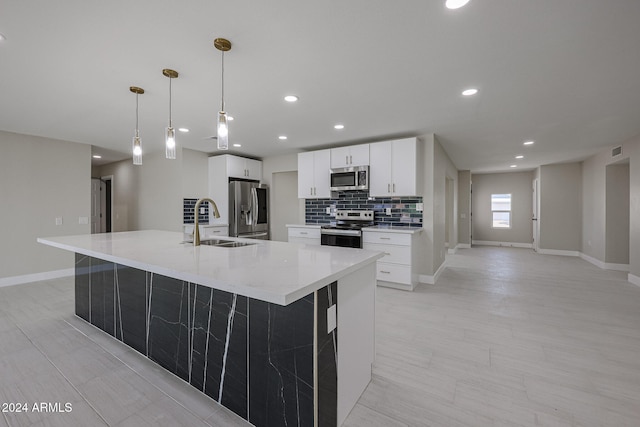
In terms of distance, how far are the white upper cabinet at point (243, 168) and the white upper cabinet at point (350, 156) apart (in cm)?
203

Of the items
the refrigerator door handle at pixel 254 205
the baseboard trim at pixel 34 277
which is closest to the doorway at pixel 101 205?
the baseboard trim at pixel 34 277

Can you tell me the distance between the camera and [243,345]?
1598mm

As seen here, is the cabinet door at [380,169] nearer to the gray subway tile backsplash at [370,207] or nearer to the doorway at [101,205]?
the gray subway tile backsplash at [370,207]

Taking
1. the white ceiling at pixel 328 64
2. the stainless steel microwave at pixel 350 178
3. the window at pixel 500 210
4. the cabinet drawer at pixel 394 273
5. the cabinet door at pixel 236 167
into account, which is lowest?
the cabinet drawer at pixel 394 273

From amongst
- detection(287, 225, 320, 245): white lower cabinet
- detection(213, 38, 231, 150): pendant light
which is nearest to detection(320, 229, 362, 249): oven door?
detection(287, 225, 320, 245): white lower cabinet

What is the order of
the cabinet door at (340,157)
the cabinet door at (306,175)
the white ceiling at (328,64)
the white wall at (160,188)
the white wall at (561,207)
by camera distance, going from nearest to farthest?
1. the white ceiling at (328,64)
2. the cabinet door at (340,157)
3. the cabinet door at (306,175)
4. the white wall at (160,188)
5. the white wall at (561,207)

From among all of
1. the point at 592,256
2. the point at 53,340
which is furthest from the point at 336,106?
the point at 592,256

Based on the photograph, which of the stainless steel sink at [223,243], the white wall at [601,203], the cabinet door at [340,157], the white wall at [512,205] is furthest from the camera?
the white wall at [512,205]

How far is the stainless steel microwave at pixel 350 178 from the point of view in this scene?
4500 mm

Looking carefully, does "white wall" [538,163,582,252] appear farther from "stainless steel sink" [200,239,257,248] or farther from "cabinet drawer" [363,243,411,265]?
"stainless steel sink" [200,239,257,248]

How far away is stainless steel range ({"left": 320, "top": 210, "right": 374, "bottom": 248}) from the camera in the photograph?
14.1 feet

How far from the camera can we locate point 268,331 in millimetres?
1493

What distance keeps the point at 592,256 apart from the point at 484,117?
5209 millimetres

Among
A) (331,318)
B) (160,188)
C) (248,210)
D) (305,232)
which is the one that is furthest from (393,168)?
(160,188)
